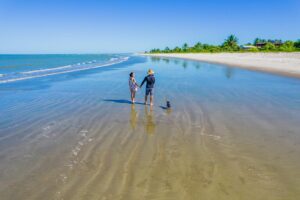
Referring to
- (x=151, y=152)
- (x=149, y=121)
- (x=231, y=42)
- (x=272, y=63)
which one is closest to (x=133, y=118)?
(x=149, y=121)

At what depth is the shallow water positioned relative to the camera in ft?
14.5

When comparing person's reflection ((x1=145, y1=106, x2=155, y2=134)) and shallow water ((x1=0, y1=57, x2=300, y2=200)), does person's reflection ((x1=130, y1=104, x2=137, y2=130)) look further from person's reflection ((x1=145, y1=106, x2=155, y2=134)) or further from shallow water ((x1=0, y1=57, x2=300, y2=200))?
person's reflection ((x1=145, y1=106, x2=155, y2=134))

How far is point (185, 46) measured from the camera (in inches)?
6122

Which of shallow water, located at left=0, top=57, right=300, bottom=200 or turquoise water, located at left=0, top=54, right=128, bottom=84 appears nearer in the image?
shallow water, located at left=0, top=57, right=300, bottom=200

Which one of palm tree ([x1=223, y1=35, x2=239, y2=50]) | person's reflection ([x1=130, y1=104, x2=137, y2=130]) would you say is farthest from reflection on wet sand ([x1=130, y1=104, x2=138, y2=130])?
Answer: palm tree ([x1=223, y1=35, x2=239, y2=50])

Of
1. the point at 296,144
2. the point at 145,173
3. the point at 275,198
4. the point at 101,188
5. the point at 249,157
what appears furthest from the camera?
the point at 296,144

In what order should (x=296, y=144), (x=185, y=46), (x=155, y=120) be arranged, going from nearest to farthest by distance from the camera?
(x=296, y=144) → (x=155, y=120) → (x=185, y=46)

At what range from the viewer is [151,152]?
6.00 meters

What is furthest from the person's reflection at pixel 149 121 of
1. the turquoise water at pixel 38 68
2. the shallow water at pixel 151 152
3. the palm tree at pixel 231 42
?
the palm tree at pixel 231 42

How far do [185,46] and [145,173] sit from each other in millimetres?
155787

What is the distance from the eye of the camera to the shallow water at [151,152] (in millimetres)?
4430

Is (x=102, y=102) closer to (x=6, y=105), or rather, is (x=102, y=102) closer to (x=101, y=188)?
(x=6, y=105)

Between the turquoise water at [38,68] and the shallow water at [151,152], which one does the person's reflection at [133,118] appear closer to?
the shallow water at [151,152]

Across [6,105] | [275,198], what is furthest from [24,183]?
[6,105]
